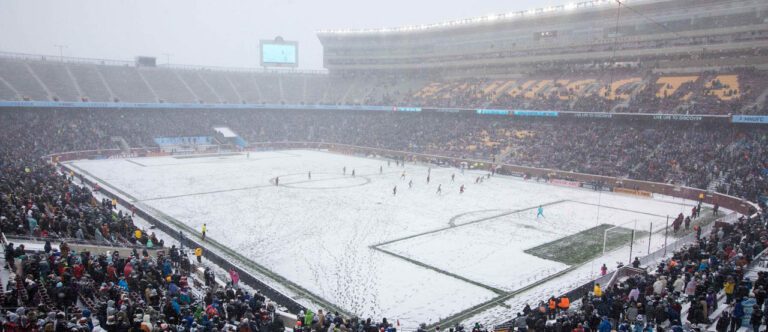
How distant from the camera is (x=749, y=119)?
4134 cm

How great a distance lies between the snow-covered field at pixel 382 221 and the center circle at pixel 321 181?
0.10 m

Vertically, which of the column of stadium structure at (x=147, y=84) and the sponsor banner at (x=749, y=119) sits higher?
the column of stadium structure at (x=147, y=84)

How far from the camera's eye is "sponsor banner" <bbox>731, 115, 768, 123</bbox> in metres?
40.5

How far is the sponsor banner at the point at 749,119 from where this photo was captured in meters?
40.5

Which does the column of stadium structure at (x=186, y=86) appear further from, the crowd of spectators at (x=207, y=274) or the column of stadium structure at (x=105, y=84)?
the column of stadium structure at (x=105, y=84)

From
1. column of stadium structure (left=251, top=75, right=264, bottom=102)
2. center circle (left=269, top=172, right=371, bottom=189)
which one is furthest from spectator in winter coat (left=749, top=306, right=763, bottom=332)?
column of stadium structure (left=251, top=75, right=264, bottom=102)

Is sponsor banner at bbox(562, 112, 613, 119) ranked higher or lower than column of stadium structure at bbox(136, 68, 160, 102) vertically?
lower

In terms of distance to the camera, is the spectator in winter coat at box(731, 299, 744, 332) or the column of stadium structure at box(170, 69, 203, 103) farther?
the column of stadium structure at box(170, 69, 203, 103)

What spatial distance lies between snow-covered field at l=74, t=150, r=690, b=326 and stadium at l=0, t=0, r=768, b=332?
193 millimetres

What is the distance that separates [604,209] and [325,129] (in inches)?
2082

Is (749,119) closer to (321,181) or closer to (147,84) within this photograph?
(321,181)

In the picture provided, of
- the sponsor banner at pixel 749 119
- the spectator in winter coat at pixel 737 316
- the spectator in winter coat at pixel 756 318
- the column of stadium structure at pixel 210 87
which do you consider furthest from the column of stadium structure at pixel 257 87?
the spectator in winter coat at pixel 756 318

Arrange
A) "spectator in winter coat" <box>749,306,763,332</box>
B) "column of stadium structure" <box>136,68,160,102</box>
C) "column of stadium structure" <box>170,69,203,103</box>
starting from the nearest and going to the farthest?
"spectator in winter coat" <box>749,306,763,332</box> < "column of stadium structure" <box>136,68,160,102</box> < "column of stadium structure" <box>170,69,203,103</box>

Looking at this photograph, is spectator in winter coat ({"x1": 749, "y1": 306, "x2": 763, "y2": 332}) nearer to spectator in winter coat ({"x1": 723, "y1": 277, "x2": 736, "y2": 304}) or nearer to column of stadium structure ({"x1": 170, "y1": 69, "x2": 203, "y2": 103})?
spectator in winter coat ({"x1": 723, "y1": 277, "x2": 736, "y2": 304})
